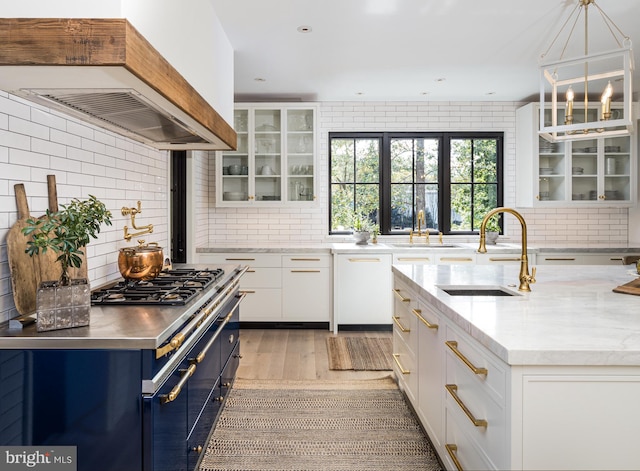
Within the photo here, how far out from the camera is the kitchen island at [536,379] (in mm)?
1350

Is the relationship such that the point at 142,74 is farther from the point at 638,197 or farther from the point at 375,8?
the point at 638,197

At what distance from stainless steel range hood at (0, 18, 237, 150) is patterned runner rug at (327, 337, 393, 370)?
8.11 ft

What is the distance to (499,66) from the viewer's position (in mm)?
4293

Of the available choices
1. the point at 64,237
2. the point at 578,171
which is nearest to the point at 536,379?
the point at 64,237

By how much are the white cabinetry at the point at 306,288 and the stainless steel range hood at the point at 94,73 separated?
2809mm

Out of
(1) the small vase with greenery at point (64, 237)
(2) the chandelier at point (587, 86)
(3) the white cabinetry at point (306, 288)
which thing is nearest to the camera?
(1) the small vase with greenery at point (64, 237)

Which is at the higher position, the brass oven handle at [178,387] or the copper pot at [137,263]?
the copper pot at [137,263]

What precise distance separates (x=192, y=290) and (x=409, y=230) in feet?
12.4

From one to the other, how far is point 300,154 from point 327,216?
0.85 meters

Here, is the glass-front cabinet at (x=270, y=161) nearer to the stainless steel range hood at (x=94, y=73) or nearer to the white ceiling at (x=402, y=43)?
the white ceiling at (x=402, y=43)

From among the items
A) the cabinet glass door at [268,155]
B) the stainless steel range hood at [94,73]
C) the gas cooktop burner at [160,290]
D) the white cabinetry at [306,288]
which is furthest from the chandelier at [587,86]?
the cabinet glass door at [268,155]

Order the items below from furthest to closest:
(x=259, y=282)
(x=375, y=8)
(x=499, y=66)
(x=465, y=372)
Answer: (x=259, y=282) < (x=499, y=66) < (x=375, y=8) < (x=465, y=372)

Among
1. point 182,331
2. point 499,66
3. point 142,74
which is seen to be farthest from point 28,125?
point 499,66

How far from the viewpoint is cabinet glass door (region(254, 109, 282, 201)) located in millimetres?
5234
